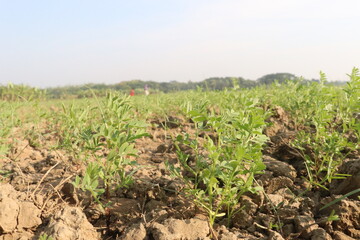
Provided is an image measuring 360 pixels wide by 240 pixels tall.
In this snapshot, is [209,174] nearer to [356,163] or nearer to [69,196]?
[69,196]

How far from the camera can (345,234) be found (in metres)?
1.69

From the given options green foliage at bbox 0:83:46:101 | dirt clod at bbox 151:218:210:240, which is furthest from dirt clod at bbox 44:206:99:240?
green foliage at bbox 0:83:46:101

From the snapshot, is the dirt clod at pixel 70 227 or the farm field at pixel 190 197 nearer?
the dirt clod at pixel 70 227

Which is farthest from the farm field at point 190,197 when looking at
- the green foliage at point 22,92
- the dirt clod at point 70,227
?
the green foliage at point 22,92

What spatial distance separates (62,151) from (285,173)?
88.9 inches

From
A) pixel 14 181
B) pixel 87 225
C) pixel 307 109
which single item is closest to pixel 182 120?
pixel 307 109

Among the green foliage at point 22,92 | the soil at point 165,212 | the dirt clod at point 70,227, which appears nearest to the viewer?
the dirt clod at point 70,227

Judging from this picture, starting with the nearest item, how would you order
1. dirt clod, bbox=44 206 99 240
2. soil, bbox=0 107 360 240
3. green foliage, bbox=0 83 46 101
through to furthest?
dirt clod, bbox=44 206 99 240 → soil, bbox=0 107 360 240 → green foliage, bbox=0 83 46 101

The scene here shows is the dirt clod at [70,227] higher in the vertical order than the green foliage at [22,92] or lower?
lower

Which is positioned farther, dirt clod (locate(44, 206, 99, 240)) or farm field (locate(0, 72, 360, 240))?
farm field (locate(0, 72, 360, 240))

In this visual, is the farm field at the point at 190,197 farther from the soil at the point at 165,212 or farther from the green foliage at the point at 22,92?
the green foliage at the point at 22,92

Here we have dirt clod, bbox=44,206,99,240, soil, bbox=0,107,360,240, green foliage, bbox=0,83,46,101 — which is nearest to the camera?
dirt clod, bbox=44,206,99,240

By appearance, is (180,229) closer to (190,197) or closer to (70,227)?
(190,197)

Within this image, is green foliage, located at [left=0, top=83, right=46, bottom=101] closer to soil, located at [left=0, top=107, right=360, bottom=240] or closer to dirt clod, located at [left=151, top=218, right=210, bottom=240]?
soil, located at [left=0, top=107, right=360, bottom=240]
